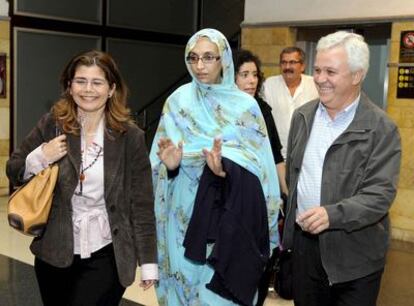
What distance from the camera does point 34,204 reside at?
2.13 metres

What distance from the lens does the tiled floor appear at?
13.2 feet

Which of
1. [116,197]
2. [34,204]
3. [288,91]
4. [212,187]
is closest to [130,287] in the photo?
[212,187]

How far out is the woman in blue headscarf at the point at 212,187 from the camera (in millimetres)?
2617

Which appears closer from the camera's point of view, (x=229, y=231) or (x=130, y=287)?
(x=229, y=231)

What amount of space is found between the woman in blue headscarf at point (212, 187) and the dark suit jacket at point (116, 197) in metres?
0.27

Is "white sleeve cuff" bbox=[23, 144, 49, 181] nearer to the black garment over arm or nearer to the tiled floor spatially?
the black garment over arm

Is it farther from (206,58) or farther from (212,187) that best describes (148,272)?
(206,58)

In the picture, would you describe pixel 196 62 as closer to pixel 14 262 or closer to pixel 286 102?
pixel 286 102

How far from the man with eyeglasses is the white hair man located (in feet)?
8.21

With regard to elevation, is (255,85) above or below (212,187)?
above

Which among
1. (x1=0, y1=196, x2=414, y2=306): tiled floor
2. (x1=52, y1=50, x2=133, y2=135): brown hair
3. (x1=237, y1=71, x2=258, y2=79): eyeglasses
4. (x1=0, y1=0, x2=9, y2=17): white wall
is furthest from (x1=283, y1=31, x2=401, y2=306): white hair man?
(x1=0, y1=0, x2=9, y2=17): white wall

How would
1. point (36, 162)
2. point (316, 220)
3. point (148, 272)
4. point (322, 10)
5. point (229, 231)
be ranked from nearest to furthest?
point (316, 220) < point (36, 162) < point (148, 272) < point (229, 231) < point (322, 10)

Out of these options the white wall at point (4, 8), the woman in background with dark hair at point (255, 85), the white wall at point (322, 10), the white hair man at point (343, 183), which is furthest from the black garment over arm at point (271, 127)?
the white wall at point (4, 8)

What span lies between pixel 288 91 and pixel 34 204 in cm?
322
